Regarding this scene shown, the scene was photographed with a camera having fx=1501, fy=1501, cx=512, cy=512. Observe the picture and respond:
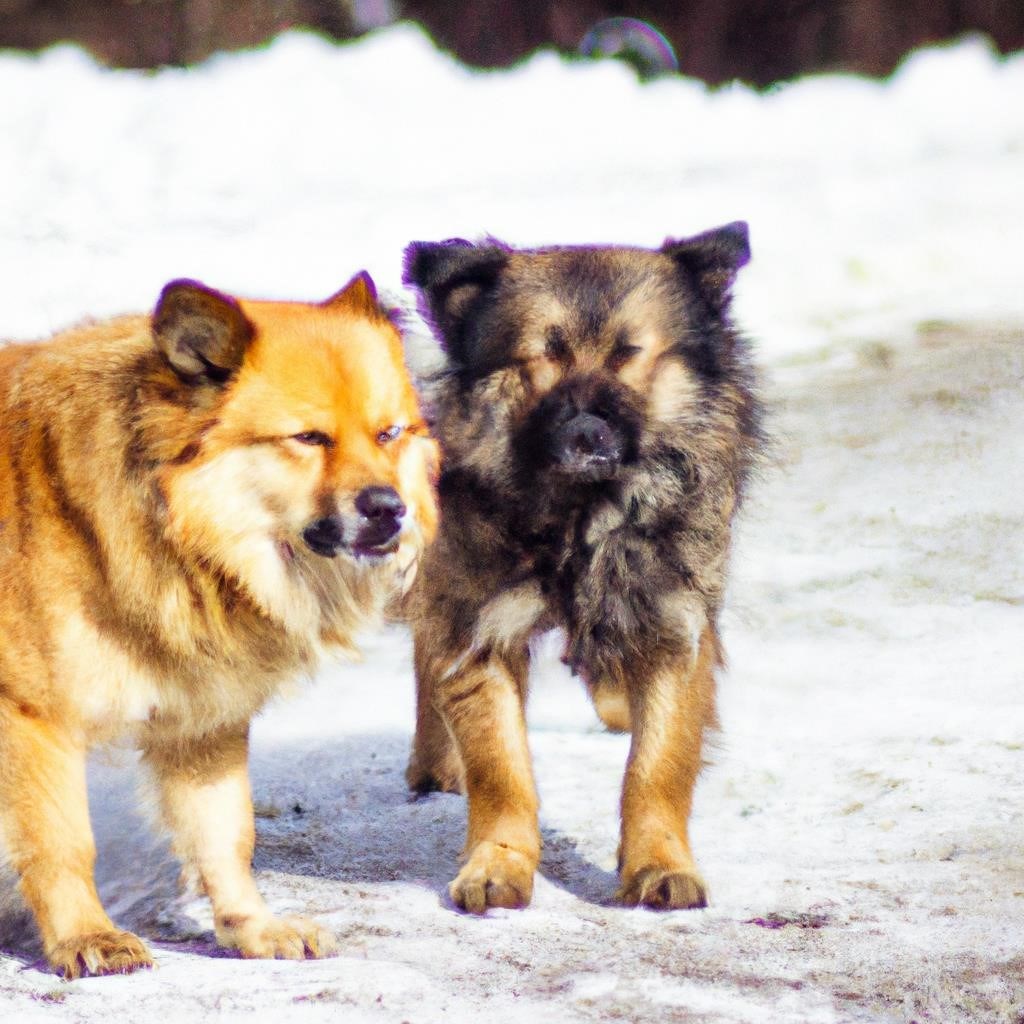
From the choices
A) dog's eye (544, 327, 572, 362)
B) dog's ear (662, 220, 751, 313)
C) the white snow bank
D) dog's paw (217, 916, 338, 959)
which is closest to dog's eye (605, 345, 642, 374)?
dog's eye (544, 327, 572, 362)

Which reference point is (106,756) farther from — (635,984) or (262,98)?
(262,98)

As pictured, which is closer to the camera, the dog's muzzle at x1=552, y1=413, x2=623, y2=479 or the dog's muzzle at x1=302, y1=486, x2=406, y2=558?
the dog's muzzle at x1=302, y1=486, x2=406, y2=558

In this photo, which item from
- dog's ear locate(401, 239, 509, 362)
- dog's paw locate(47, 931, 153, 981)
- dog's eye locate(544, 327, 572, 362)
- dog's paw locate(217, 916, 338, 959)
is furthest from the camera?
dog's ear locate(401, 239, 509, 362)

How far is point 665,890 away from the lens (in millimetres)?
3781

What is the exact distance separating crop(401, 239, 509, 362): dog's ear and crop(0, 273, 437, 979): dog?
861 mm

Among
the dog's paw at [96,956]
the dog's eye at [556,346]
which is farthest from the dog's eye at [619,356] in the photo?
the dog's paw at [96,956]

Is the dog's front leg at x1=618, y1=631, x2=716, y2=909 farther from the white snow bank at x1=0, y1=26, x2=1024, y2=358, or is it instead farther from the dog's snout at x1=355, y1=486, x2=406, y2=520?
the white snow bank at x1=0, y1=26, x2=1024, y2=358

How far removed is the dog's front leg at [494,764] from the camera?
391 cm

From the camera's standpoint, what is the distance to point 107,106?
11.8 m

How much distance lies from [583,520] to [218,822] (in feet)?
4.19

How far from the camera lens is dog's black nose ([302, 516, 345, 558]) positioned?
3.30 meters

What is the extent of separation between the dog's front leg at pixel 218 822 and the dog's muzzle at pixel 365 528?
2.25ft

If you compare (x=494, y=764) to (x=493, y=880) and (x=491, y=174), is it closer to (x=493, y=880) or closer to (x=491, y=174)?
(x=493, y=880)

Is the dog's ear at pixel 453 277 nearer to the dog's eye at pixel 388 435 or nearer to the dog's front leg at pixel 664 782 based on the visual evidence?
the dog's eye at pixel 388 435
